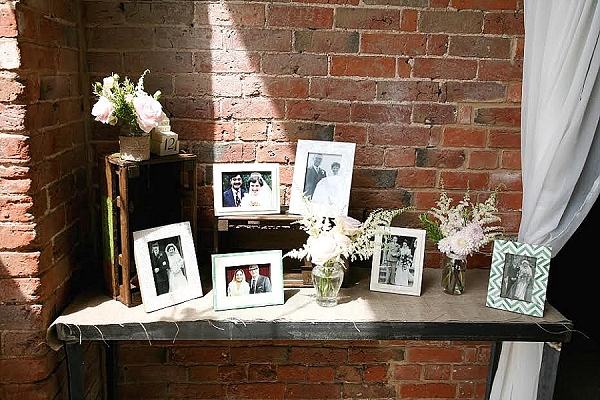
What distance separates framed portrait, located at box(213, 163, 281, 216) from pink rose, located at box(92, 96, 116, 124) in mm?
444

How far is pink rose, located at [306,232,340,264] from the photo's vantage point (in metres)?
1.91

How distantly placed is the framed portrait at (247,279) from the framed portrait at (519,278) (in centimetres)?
77

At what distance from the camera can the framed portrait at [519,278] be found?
1.98 m

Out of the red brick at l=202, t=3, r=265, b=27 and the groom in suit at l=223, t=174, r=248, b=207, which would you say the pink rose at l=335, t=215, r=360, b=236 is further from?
the red brick at l=202, t=3, r=265, b=27

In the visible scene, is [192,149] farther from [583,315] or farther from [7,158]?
[583,315]

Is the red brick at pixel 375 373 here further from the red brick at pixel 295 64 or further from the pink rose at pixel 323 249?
the red brick at pixel 295 64

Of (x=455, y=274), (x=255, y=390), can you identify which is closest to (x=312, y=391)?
(x=255, y=390)

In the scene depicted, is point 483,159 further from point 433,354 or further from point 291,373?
point 291,373

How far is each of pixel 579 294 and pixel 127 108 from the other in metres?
2.77

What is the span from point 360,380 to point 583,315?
5.24 feet

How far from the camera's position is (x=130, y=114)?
1853mm

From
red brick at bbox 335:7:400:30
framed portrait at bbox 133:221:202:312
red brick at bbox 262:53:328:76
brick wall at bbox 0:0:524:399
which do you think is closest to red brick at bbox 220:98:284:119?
brick wall at bbox 0:0:524:399

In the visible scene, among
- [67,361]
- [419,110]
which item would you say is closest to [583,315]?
[419,110]

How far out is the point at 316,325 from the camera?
1.88m
